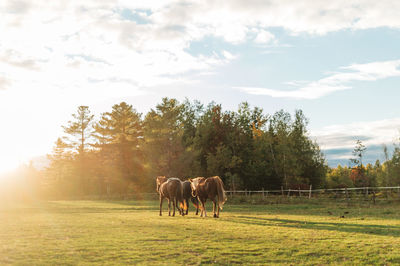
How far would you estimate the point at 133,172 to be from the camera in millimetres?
70688

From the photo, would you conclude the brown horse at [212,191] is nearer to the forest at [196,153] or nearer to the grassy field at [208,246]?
the grassy field at [208,246]

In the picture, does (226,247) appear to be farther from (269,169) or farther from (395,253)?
(269,169)

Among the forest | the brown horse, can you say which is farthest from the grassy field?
the forest

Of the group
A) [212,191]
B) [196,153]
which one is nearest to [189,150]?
[196,153]

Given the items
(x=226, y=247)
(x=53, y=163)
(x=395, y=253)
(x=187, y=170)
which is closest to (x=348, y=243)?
(x=395, y=253)

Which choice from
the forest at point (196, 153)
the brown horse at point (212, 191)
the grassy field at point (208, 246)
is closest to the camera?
the grassy field at point (208, 246)

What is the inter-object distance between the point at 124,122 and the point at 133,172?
10297mm

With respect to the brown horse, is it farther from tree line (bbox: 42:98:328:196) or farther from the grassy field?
tree line (bbox: 42:98:328:196)

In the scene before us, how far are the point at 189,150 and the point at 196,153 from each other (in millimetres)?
1701

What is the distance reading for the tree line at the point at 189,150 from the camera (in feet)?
189

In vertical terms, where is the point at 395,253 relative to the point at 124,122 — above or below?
below

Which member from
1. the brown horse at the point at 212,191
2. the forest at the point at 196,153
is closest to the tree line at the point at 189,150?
the forest at the point at 196,153

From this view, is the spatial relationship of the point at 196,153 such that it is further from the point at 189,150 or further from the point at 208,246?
the point at 208,246

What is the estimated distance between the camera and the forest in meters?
57.7
